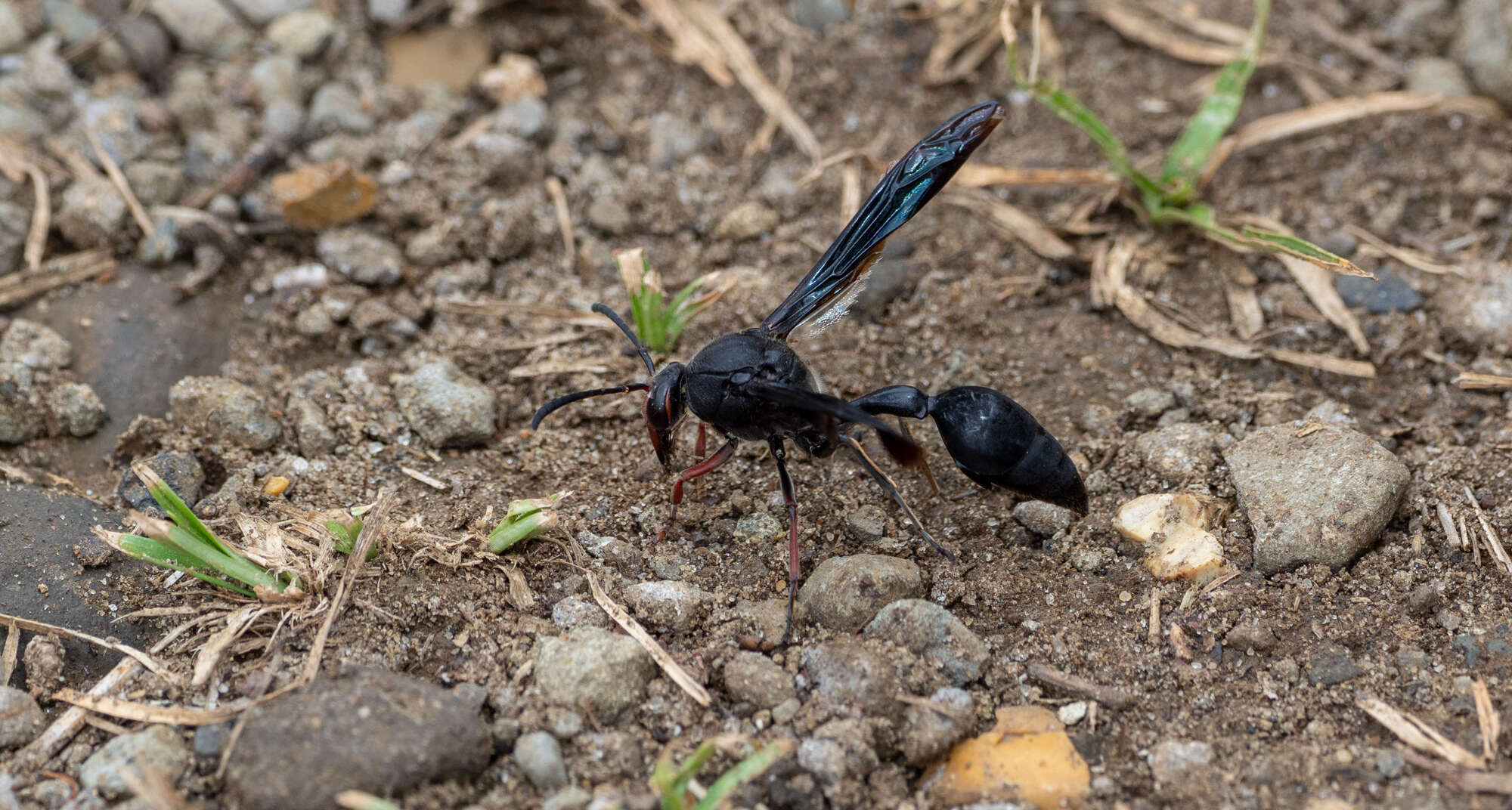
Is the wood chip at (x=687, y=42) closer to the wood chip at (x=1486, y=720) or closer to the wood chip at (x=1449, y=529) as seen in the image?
the wood chip at (x=1449, y=529)

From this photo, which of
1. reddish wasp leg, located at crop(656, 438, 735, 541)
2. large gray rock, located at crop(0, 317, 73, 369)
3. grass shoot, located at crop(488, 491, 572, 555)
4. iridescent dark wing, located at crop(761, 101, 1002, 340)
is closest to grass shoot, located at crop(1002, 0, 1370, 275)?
iridescent dark wing, located at crop(761, 101, 1002, 340)

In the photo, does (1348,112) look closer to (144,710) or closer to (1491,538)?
(1491,538)

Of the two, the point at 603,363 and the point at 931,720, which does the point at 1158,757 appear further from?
the point at 603,363

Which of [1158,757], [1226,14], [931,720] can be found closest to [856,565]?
[931,720]

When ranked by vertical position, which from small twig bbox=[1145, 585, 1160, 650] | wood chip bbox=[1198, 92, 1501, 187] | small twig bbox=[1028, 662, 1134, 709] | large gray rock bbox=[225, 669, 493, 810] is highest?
wood chip bbox=[1198, 92, 1501, 187]

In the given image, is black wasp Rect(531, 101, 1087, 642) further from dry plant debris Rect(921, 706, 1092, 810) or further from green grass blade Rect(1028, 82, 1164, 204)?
green grass blade Rect(1028, 82, 1164, 204)

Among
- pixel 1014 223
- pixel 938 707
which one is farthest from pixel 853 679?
pixel 1014 223

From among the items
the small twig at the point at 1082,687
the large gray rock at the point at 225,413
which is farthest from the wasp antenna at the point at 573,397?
the small twig at the point at 1082,687
